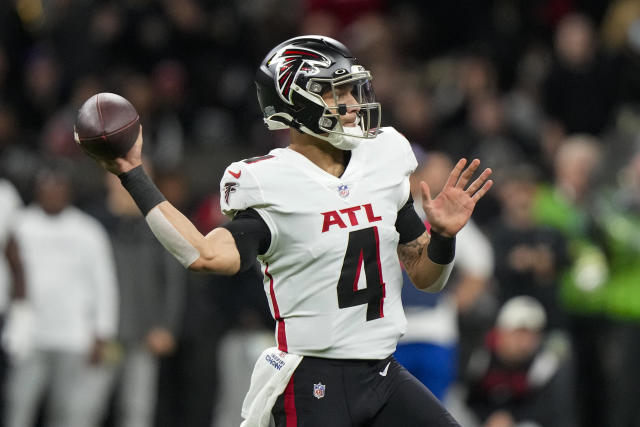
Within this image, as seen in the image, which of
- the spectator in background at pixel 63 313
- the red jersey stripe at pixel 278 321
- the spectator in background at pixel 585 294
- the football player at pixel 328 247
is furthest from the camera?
the spectator in background at pixel 585 294

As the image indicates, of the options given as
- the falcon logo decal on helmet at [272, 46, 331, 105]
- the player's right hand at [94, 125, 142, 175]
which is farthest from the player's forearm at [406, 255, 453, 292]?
the player's right hand at [94, 125, 142, 175]

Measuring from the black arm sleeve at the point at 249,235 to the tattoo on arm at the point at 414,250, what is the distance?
0.54m

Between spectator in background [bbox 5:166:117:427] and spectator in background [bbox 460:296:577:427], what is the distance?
2473 millimetres

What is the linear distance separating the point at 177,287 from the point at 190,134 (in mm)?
2183

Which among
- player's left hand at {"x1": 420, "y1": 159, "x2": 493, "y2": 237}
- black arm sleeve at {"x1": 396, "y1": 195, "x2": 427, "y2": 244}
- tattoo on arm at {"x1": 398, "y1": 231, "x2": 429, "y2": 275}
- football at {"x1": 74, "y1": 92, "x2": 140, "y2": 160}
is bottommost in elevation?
tattoo on arm at {"x1": 398, "y1": 231, "x2": 429, "y2": 275}

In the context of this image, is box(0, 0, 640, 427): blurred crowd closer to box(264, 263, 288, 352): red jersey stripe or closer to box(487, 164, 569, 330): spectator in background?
box(487, 164, 569, 330): spectator in background

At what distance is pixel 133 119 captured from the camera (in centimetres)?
395

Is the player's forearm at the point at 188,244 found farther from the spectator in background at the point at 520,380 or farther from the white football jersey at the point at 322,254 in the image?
the spectator in background at the point at 520,380

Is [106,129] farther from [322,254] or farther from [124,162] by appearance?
[322,254]

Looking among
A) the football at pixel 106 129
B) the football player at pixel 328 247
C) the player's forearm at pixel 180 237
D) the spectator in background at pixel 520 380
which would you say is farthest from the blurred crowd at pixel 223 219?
the football at pixel 106 129

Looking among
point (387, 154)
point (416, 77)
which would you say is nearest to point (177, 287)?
point (416, 77)

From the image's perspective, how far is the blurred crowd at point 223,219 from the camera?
25.9 ft

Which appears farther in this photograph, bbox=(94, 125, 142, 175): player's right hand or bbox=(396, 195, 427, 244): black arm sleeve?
bbox=(396, 195, 427, 244): black arm sleeve

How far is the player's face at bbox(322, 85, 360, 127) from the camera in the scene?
4.21 metres
